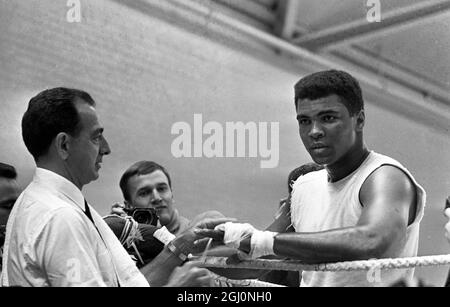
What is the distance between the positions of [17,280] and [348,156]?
0.53 meters

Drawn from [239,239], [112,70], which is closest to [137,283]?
[239,239]

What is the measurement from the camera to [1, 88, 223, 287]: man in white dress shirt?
85 centimetres

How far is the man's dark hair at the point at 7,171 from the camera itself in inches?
48.0

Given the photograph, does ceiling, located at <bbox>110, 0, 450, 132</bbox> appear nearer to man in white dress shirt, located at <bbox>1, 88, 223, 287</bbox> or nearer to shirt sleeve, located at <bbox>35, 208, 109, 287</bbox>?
man in white dress shirt, located at <bbox>1, 88, 223, 287</bbox>

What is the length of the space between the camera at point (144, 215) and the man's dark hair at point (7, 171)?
220mm

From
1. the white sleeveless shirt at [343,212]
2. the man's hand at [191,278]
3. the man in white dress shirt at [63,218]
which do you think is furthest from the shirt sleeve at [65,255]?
the white sleeveless shirt at [343,212]

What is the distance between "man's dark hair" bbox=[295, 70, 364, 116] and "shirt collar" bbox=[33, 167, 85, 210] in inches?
15.1

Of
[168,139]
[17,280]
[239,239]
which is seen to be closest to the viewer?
[17,280]

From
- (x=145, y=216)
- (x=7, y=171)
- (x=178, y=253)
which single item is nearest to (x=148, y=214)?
(x=145, y=216)

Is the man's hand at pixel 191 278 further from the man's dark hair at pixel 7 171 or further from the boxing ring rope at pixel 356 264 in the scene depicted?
the man's dark hair at pixel 7 171

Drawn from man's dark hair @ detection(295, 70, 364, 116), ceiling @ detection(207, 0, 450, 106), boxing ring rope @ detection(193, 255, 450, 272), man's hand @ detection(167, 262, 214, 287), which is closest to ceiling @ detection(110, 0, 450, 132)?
ceiling @ detection(207, 0, 450, 106)
